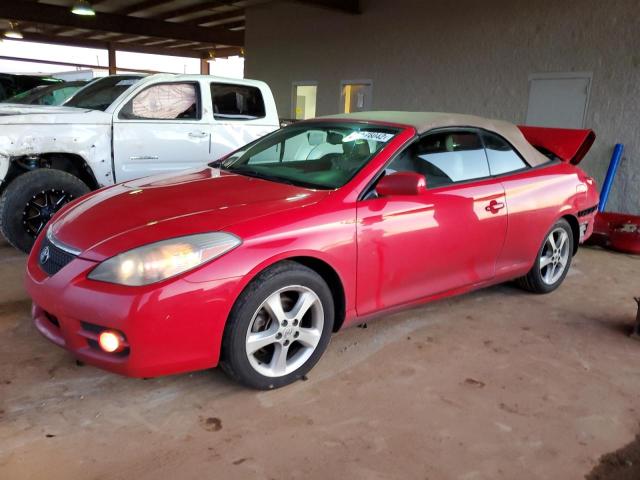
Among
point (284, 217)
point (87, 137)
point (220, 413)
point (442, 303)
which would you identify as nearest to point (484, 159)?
point (442, 303)

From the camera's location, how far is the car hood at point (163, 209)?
8.09 feet

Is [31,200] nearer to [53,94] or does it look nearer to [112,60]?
[53,94]

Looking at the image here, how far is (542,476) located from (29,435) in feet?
7.21

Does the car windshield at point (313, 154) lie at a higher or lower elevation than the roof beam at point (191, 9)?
lower

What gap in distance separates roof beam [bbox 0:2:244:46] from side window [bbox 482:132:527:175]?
15.6 m

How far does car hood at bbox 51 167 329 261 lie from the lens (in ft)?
8.09

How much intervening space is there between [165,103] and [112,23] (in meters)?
12.9

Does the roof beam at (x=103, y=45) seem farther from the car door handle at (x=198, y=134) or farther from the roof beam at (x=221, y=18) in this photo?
the car door handle at (x=198, y=134)

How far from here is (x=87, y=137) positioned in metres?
5.08

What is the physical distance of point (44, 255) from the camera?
2.72 metres

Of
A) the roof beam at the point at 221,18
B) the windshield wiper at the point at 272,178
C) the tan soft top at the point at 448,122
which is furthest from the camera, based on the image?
the roof beam at the point at 221,18

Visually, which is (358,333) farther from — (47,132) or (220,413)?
(47,132)

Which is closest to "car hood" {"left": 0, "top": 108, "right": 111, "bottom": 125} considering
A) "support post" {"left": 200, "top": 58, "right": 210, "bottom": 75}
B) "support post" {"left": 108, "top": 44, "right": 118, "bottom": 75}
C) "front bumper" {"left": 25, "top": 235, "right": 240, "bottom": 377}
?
"front bumper" {"left": 25, "top": 235, "right": 240, "bottom": 377}

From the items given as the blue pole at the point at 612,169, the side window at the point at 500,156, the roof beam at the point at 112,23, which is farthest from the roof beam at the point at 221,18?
the side window at the point at 500,156
